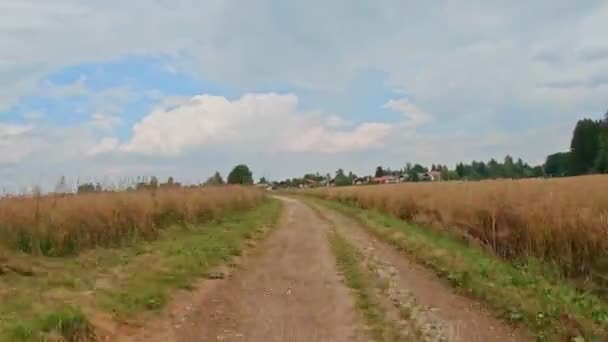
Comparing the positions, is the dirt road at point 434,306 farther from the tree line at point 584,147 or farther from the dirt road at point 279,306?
the tree line at point 584,147

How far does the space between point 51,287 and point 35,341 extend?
278 cm

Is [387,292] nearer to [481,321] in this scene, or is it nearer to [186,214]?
[481,321]

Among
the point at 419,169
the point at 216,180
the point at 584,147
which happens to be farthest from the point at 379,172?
the point at 216,180

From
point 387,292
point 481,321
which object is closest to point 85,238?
point 387,292

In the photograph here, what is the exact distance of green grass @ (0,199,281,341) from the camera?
659 cm

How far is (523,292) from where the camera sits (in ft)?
30.0

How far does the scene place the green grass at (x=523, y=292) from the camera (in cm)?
726

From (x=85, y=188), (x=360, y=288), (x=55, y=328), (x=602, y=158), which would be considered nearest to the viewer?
(x=55, y=328)

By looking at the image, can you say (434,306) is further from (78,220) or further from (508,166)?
(508,166)

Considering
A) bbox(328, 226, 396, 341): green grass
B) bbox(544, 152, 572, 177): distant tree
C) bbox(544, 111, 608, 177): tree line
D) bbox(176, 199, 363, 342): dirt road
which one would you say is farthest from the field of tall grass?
bbox(544, 152, 572, 177): distant tree

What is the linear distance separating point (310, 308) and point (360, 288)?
170cm

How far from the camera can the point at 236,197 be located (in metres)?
34.4

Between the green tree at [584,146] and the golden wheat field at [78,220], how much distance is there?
81685mm

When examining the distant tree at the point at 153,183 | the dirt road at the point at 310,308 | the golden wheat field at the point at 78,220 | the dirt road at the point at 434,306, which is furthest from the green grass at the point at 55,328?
the distant tree at the point at 153,183
